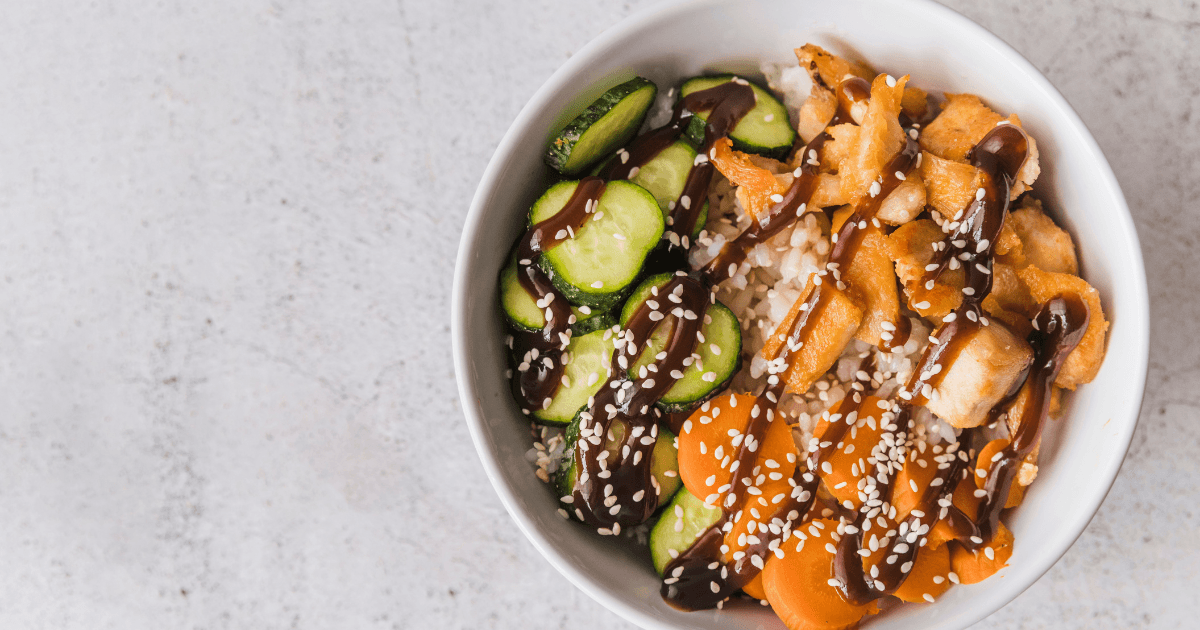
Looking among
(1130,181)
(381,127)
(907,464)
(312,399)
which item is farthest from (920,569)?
(381,127)

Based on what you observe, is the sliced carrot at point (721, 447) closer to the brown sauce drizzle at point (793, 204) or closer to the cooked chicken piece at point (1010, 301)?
the brown sauce drizzle at point (793, 204)

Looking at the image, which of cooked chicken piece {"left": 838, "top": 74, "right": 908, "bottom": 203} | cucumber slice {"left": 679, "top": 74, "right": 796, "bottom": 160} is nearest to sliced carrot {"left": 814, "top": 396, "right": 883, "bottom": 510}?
cooked chicken piece {"left": 838, "top": 74, "right": 908, "bottom": 203}

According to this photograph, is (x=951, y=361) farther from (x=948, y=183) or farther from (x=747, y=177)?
(x=747, y=177)

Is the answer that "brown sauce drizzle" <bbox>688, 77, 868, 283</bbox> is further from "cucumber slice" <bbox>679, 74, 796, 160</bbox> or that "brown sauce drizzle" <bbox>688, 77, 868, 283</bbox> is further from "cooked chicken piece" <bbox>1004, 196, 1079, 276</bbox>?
"cooked chicken piece" <bbox>1004, 196, 1079, 276</bbox>

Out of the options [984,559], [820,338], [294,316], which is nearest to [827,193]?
[820,338]

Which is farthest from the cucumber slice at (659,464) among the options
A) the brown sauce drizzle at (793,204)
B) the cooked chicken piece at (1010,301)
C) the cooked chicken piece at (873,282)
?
the cooked chicken piece at (1010,301)
